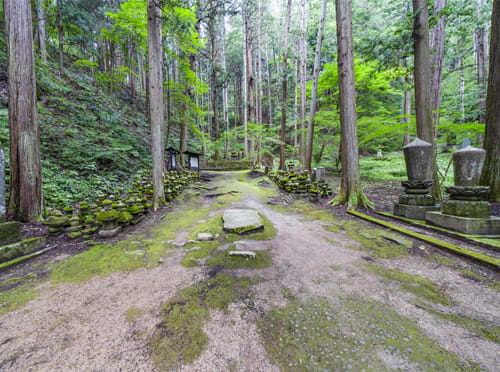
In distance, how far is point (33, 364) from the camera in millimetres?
1299

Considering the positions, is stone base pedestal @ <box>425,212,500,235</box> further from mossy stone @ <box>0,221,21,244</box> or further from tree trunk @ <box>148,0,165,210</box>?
mossy stone @ <box>0,221,21,244</box>

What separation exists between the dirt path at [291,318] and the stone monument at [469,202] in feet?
3.67

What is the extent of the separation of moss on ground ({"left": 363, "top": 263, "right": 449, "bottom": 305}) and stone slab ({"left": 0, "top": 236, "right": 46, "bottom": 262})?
16.7 ft

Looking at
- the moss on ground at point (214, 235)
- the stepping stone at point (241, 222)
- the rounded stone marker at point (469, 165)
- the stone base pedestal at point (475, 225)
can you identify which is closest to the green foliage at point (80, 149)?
the moss on ground at point (214, 235)

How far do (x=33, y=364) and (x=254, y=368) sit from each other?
58.6 inches

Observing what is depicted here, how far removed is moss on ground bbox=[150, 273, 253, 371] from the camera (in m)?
1.36

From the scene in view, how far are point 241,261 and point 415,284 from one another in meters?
2.09

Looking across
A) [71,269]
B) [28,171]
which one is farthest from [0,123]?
[71,269]

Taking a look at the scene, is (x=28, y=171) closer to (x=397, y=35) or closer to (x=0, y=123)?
(x=0, y=123)

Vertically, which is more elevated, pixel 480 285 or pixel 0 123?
pixel 0 123

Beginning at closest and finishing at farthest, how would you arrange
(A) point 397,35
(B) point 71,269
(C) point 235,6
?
1. (B) point 71,269
2. (A) point 397,35
3. (C) point 235,6

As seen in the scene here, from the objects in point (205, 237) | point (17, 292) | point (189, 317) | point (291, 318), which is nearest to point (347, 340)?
point (291, 318)

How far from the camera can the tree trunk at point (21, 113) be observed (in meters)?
3.90

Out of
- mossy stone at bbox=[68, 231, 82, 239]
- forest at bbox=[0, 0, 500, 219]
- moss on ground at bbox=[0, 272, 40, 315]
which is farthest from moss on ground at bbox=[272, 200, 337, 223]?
moss on ground at bbox=[0, 272, 40, 315]
